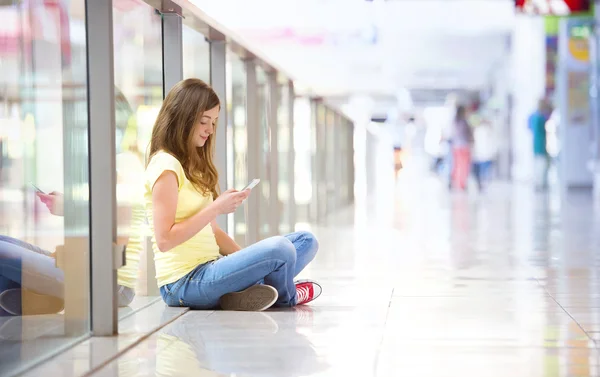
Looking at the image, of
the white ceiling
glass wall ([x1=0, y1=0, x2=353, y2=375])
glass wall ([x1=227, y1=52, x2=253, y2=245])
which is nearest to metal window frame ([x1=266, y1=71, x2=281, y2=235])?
glass wall ([x1=227, y1=52, x2=253, y2=245])

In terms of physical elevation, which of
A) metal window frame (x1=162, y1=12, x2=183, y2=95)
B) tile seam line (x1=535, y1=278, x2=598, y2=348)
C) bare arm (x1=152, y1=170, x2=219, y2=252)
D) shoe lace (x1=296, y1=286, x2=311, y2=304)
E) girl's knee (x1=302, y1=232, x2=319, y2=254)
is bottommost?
tile seam line (x1=535, y1=278, x2=598, y2=348)

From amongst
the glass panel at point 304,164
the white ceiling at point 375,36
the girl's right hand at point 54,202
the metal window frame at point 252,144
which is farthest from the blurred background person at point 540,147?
the girl's right hand at point 54,202

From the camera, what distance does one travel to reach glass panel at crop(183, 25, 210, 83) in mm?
5832

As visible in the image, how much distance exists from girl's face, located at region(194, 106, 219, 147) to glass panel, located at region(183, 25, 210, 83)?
0.92 meters

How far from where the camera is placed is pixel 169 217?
4535mm

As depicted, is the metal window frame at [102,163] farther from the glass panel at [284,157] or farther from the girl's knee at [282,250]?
the glass panel at [284,157]

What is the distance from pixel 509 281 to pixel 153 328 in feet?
8.68

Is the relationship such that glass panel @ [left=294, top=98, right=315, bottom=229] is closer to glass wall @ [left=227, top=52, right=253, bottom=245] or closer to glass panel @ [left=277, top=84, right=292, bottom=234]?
glass panel @ [left=277, top=84, right=292, bottom=234]

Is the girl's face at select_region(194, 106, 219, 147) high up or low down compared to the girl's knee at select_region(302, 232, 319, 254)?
up

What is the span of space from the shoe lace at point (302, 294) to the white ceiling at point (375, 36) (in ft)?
20.2

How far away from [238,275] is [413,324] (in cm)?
86

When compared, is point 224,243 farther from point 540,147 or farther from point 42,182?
point 540,147

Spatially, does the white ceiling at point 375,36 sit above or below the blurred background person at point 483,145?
above

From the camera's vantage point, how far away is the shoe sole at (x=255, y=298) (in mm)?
4875
